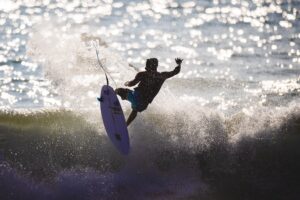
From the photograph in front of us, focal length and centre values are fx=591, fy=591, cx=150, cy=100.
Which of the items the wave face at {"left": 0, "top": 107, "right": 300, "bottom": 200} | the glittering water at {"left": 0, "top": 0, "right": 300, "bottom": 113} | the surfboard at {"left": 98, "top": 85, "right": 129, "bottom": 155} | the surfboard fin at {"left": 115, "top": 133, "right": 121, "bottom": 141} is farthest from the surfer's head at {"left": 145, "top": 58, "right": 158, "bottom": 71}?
the glittering water at {"left": 0, "top": 0, "right": 300, "bottom": 113}

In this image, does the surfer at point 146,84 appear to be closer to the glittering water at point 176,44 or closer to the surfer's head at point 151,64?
the surfer's head at point 151,64

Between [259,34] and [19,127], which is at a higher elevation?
[19,127]

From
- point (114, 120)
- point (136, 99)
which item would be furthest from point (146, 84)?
point (114, 120)

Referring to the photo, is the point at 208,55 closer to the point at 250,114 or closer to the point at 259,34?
the point at 259,34

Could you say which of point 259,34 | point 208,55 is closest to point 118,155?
point 208,55

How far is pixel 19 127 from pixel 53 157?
2.94 meters

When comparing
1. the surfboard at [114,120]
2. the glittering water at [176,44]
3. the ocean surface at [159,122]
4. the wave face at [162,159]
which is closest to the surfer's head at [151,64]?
the surfboard at [114,120]

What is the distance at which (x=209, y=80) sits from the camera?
83.5ft

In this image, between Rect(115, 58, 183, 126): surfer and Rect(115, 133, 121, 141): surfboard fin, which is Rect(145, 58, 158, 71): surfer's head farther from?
Rect(115, 133, 121, 141): surfboard fin

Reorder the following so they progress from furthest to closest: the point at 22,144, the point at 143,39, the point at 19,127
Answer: the point at 143,39
the point at 19,127
the point at 22,144

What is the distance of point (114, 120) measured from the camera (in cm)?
1598

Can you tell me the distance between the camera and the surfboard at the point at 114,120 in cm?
1580

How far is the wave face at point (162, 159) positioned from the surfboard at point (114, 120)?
21.2 inches

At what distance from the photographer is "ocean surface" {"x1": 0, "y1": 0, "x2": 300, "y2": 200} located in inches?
590
